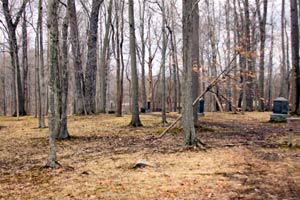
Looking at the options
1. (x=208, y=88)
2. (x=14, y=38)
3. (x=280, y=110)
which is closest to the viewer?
(x=208, y=88)

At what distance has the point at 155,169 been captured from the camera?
6238 mm

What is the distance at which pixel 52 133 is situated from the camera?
6367mm

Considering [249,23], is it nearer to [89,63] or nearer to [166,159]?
[89,63]

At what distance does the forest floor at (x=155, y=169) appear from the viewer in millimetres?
4773

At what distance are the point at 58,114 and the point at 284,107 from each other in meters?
9.46

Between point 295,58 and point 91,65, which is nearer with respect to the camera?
point 295,58

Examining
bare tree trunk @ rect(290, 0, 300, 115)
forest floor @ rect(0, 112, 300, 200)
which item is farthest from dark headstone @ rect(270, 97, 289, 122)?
forest floor @ rect(0, 112, 300, 200)

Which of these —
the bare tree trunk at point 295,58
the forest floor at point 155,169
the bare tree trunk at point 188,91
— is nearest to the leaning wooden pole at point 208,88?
the forest floor at point 155,169

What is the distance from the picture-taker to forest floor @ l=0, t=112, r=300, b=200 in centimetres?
477

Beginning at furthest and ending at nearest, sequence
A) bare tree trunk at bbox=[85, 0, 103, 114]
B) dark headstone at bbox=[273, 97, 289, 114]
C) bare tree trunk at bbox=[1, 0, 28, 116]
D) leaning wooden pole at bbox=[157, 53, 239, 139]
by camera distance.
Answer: bare tree trunk at bbox=[85, 0, 103, 114] < bare tree trunk at bbox=[1, 0, 28, 116] < dark headstone at bbox=[273, 97, 289, 114] < leaning wooden pole at bbox=[157, 53, 239, 139]

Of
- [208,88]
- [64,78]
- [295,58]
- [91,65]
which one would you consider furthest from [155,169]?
[91,65]

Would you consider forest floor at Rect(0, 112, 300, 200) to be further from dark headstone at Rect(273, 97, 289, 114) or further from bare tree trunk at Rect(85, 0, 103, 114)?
bare tree trunk at Rect(85, 0, 103, 114)

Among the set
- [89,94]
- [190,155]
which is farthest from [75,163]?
Answer: [89,94]

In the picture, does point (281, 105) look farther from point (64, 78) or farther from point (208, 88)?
point (64, 78)
